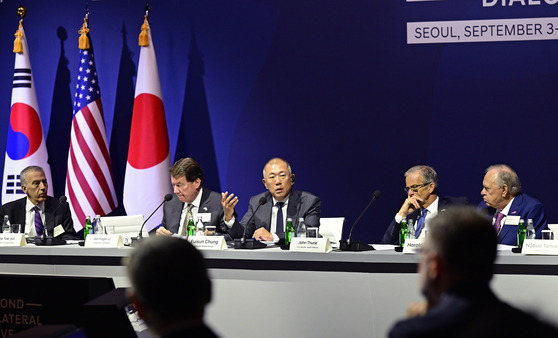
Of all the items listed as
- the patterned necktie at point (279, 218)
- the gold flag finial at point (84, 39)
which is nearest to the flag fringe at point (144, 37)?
the gold flag finial at point (84, 39)

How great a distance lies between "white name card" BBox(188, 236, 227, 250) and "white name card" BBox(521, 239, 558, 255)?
1811 mm

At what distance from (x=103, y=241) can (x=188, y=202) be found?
3.21 feet

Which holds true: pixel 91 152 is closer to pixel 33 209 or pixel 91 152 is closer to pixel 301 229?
pixel 33 209

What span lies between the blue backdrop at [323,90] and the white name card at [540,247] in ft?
8.25

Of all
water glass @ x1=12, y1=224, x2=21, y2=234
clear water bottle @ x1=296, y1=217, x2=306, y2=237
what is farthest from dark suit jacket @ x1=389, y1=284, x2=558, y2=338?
water glass @ x1=12, y1=224, x2=21, y2=234

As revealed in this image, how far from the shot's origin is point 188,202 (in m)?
5.31

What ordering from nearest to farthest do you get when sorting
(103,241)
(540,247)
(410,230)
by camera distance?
(540,247)
(410,230)
(103,241)

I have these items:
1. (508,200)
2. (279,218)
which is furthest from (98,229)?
(508,200)

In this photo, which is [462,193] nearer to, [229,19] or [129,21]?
[229,19]

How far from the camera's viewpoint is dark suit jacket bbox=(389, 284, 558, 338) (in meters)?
1.16

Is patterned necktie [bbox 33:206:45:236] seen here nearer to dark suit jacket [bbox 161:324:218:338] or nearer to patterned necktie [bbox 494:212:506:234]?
patterned necktie [bbox 494:212:506:234]

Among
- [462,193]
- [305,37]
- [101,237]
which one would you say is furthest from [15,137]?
[462,193]

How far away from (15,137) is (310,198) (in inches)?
127

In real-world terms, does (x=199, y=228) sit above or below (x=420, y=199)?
below
